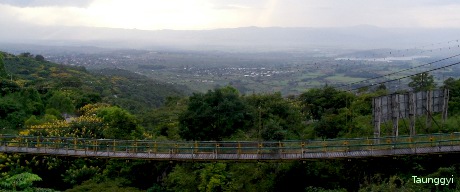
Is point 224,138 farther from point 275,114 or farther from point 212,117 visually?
point 275,114

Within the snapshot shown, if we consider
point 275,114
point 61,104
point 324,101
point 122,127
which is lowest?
point 61,104

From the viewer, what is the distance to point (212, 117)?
23.1 meters

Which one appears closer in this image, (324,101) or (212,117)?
(212,117)

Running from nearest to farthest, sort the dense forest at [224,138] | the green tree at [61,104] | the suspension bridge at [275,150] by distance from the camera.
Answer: the suspension bridge at [275,150], the dense forest at [224,138], the green tree at [61,104]

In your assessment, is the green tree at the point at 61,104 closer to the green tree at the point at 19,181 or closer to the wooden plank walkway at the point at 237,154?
the green tree at the point at 19,181

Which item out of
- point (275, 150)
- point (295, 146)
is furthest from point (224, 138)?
point (295, 146)

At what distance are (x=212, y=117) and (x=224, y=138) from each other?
50.0 inches

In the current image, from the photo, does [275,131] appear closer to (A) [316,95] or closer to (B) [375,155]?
(B) [375,155]

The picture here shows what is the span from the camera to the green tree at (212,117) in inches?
910

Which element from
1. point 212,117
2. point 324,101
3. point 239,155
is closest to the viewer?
point 239,155

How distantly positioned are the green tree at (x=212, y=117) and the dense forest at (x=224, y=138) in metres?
0.05

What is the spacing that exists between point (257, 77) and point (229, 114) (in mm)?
63099

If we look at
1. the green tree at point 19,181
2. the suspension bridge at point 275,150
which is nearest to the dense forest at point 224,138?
the green tree at point 19,181

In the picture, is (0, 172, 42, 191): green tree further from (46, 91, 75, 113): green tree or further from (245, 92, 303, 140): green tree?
(46, 91, 75, 113): green tree
